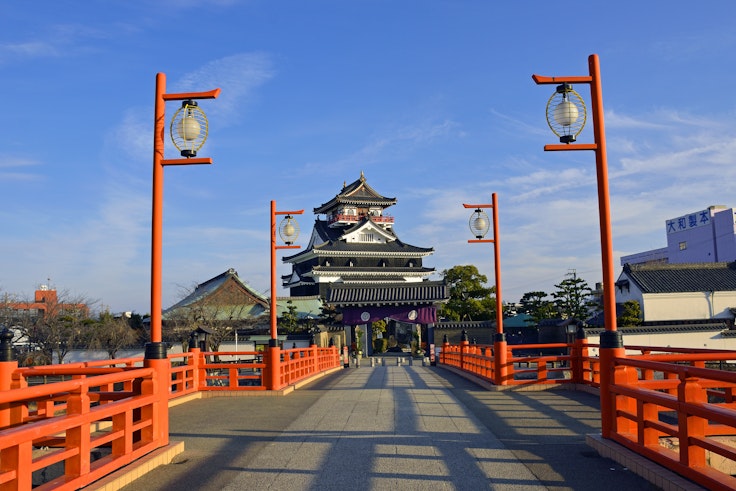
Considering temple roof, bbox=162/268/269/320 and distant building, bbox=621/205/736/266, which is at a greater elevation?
distant building, bbox=621/205/736/266

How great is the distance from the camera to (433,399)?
12.8m

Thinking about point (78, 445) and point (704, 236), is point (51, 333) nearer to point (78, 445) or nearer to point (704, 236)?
point (78, 445)

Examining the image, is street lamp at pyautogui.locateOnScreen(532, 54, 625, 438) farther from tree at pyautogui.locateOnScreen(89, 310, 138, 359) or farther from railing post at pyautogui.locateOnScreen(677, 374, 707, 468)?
tree at pyautogui.locateOnScreen(89, 310, 138, 359)

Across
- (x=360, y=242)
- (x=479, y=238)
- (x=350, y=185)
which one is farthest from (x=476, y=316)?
(x=479, y=238)

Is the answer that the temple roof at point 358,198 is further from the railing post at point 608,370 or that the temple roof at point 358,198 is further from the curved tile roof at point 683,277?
the railing post at point 608,370

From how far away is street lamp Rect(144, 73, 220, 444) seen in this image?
7.40m

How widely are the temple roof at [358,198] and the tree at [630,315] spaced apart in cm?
3053

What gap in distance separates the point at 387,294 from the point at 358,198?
Answer: 23015 millimetres

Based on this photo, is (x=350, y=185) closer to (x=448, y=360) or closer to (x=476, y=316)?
(x=476, y=316)

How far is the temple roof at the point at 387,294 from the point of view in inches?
1599

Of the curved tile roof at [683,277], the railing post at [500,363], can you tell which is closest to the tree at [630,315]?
the curved tile roof at [683,277]

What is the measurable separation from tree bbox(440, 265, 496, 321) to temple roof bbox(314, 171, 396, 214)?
46.5 feet

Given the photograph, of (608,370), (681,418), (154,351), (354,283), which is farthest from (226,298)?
(681,418)

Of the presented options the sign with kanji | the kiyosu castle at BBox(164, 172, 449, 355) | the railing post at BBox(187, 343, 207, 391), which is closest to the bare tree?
the kiyosu castle at BBox(164, 172, 449, 355)
